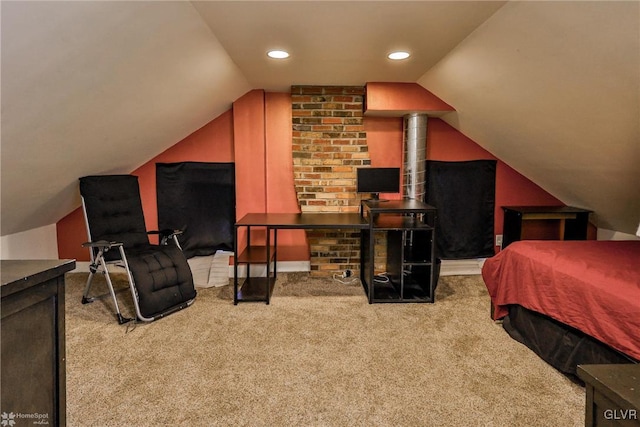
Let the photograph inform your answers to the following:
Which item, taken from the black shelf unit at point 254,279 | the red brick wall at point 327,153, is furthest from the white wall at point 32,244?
the red brick wall at point 327,153

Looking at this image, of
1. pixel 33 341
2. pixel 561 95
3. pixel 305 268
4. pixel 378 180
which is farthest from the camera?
pixel 305 268

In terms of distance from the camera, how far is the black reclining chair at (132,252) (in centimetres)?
284

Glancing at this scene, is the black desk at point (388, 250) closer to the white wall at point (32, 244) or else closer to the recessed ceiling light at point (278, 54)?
the recessed ceiling light at point (278, 54)

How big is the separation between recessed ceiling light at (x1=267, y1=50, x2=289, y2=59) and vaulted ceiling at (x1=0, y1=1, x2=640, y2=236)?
81 millimetres

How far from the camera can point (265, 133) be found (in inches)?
163

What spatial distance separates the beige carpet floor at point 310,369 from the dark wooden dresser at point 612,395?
0.81 m

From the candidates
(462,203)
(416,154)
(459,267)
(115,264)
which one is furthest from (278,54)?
(459,267)

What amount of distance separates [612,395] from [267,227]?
8.32ft

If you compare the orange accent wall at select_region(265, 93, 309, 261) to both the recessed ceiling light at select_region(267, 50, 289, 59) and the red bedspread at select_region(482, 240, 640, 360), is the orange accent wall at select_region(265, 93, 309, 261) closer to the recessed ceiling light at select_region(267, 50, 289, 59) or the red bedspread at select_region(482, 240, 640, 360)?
the recessed ceiling light at select_region(267, 50, 289, 59)

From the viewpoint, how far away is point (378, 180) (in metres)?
3.87

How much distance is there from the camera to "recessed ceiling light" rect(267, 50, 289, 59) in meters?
2.85

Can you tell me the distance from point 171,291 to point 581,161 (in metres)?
3.51

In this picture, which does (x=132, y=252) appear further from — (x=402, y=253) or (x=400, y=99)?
(x=400, y=99)

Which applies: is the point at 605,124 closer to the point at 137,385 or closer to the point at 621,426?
the point at 621,426
